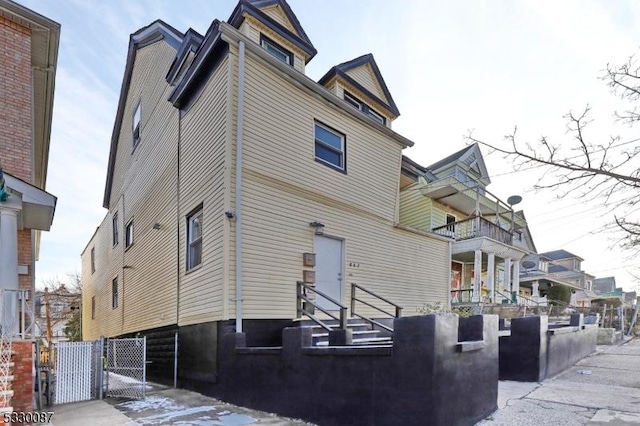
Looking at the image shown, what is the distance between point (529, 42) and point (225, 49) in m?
6.28

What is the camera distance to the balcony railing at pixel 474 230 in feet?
53.3

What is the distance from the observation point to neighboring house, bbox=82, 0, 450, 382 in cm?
728

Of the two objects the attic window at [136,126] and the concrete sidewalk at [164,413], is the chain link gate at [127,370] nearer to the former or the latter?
the concrete sidewalk at [164,413]

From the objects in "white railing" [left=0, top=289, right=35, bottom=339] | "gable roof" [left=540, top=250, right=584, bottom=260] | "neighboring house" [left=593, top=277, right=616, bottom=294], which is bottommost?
"neighboring house" [left=593, top=277, right=616, bottom=294]

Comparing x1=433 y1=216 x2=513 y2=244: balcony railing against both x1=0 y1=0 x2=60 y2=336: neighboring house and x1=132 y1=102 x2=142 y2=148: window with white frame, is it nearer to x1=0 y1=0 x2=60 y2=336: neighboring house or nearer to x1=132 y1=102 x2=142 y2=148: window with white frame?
x1=132 y1=102 x2=142 y2=148: window with white frame

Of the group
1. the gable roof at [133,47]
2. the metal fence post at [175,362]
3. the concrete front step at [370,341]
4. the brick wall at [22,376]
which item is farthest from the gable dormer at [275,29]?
the brick wall at [22,376]

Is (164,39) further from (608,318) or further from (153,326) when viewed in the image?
(608,318)

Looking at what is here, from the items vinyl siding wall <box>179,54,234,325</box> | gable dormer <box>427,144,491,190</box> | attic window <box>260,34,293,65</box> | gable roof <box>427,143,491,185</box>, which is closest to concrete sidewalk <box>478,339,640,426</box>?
vinyl siding wall <box>179,54,234,325</box>

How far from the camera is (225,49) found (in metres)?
7.64

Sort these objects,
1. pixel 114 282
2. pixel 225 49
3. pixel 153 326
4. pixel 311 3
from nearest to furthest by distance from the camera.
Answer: pixel 225 49 < pixel 153 326 < pixel 311 3 < pixel 114 282

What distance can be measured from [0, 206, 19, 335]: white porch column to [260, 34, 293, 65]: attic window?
617 centimetres

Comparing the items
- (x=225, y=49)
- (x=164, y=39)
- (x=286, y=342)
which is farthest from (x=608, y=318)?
(x=164, y=39)

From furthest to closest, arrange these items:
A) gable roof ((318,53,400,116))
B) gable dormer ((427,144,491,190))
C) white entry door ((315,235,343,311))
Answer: gable dormer ((427,144,491,190)) → gable roof ((318,53,400,116)) → white entry door ((315,235,343,311))

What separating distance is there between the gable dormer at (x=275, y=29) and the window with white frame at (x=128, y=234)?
747cm
